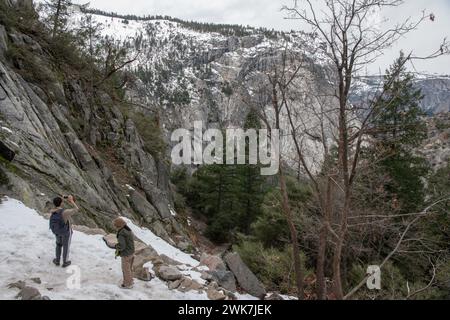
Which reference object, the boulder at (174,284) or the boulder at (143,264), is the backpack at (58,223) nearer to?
the boulder at (143,264)

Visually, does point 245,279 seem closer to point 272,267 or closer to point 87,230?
point 87,230

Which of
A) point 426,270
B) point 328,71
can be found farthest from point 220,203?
point 328,71

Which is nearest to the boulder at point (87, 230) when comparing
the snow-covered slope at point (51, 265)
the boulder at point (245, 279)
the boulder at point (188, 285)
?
the snow-covered slope at point (51, 265)

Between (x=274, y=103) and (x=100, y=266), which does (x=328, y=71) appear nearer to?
(x=274, y=103)

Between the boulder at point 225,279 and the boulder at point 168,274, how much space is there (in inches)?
49.0

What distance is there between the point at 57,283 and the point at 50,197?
4.13m

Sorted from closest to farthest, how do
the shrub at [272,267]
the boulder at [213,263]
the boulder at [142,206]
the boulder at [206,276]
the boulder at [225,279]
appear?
1. the boulder at [206,276]
2. the boulder at [225,279]
3. the boulder at [213,263]
4. the shrub at [272,267]
5. the boulder at [142,206]

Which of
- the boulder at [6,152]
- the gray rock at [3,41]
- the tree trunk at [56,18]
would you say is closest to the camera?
the boulder at [6,152]

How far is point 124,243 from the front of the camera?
304 inches

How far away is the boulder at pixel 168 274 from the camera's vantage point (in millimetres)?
8461

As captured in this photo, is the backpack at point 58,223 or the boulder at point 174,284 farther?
the boulder at point 174,284

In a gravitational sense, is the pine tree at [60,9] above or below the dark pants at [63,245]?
above

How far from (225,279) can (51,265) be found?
12.9ft

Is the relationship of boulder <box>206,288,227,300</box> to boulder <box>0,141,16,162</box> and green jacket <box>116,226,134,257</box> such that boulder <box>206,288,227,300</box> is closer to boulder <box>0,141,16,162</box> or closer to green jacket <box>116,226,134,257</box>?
green jacket <box>116,226,134,257</box>
